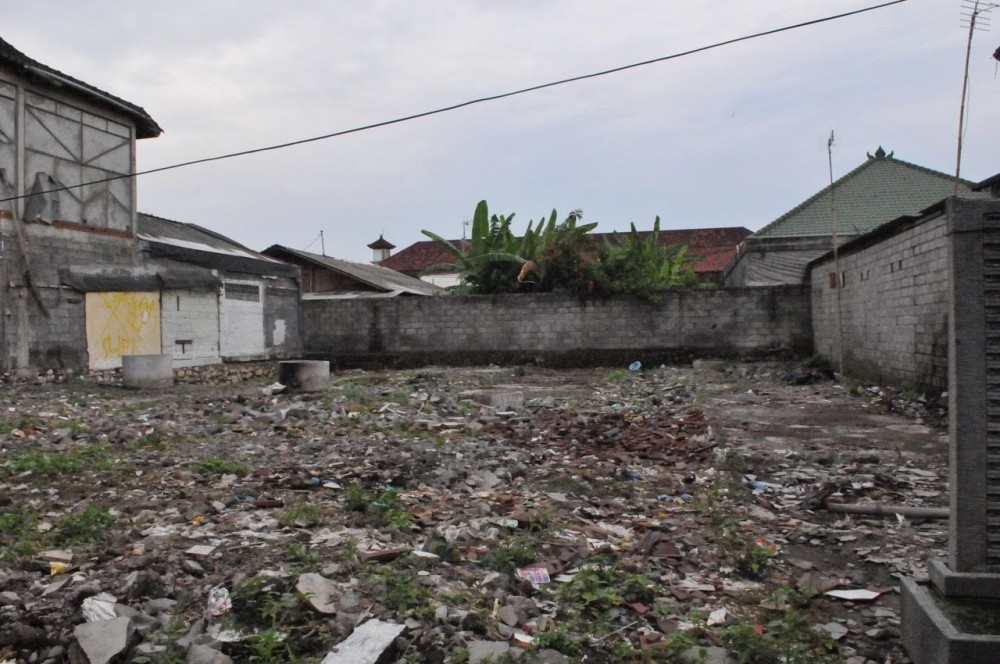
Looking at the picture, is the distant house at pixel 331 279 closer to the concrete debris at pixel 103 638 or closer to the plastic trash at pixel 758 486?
the plastic trash at pixel 758 486

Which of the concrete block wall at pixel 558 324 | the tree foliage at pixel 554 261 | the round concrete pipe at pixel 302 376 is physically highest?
the tree foliage at pixel 554 261

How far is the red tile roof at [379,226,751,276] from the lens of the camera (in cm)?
3228

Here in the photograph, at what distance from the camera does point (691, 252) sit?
3322 cm

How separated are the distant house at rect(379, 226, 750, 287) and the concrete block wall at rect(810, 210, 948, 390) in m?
19.2

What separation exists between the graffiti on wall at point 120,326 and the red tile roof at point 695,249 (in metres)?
20.4

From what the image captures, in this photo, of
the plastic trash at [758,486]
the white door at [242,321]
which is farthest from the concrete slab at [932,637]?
the white door at [242,321]

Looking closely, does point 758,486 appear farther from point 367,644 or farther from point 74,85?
point 74,85

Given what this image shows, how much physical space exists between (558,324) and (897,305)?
7.75 meters

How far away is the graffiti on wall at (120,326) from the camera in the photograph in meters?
12.1

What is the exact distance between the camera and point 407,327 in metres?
16.9

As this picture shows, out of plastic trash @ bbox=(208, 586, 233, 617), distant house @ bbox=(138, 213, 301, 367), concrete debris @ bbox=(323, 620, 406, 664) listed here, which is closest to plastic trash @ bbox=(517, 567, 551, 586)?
concrete debris @ bbox=(323, 620, 406, 664)

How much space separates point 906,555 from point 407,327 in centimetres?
1394

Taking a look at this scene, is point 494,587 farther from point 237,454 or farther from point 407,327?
point 407,327

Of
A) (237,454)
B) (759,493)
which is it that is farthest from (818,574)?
(237,454)
